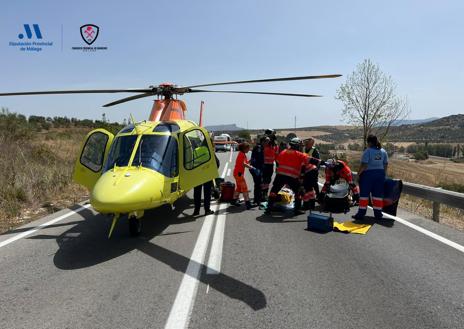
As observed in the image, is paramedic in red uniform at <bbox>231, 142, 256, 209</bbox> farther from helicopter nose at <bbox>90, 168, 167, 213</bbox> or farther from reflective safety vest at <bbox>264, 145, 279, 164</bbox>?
helicopter nose at <bbox>90, 168, 167, 213</bbox>

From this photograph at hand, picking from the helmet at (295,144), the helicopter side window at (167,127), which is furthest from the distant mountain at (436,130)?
the helicopter side window at (167,127)

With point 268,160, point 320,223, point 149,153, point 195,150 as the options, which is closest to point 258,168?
point 268,160

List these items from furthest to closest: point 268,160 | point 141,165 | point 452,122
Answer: point 452,122 < point 268,160 < point 141,165

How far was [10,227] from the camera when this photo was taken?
7.26 metres

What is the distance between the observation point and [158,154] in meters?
6.58

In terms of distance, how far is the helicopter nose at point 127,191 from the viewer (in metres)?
5.26

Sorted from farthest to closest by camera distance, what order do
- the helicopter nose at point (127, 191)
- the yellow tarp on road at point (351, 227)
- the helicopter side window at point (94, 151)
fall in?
the helicopter side window at point (94, 151)
the yellow tarp on road at point (351, 227)
the helicopter nose at point (127, 191)

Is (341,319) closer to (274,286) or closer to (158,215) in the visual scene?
(274,286)

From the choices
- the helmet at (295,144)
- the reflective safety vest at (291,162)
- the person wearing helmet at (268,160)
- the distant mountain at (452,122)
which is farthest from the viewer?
the distant mountain at (452,122)

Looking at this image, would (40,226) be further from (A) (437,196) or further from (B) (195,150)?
(A) (437,196)

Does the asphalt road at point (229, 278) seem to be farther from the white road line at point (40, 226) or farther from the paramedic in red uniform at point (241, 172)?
the paramedic in red uniform at point (241, 172)

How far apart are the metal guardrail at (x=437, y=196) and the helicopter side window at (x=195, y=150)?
5.13m

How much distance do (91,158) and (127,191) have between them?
2.49m

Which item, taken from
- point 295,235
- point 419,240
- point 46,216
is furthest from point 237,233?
point 46,216
